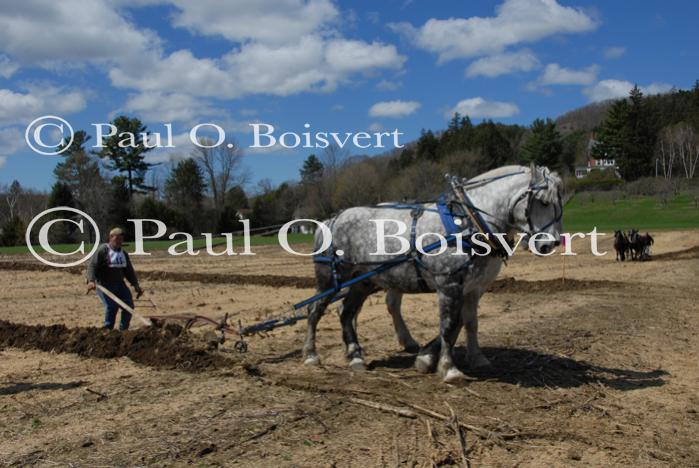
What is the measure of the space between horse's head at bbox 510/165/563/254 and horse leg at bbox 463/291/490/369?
114 centimetres

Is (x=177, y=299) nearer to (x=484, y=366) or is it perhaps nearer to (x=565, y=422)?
(x=484, y=366)

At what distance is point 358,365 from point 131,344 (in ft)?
10.2

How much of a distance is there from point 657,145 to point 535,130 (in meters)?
19.9

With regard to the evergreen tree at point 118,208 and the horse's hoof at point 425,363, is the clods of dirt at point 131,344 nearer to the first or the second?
the horse's hoof at point 425,363

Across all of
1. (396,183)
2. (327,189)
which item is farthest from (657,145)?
(327,189)

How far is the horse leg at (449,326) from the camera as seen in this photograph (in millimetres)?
6750

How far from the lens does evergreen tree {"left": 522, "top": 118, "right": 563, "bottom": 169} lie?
70.6 m

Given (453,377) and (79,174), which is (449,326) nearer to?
(453,377)

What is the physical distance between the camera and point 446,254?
675 centimetres

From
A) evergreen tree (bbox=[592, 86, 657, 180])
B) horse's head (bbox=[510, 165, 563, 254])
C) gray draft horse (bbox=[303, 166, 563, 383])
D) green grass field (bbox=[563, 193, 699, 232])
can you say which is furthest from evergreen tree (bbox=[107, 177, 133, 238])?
evergreen tree (bbox=[592, 86, 657, 180])

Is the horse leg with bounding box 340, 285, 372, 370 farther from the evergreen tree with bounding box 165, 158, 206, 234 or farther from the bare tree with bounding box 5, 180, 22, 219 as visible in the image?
the bare tree with bounding box 5, 180, 22, 219

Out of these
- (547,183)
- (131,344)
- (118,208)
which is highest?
(118,208)

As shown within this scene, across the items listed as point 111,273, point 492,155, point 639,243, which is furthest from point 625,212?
point 111,273

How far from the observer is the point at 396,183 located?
224 feet
